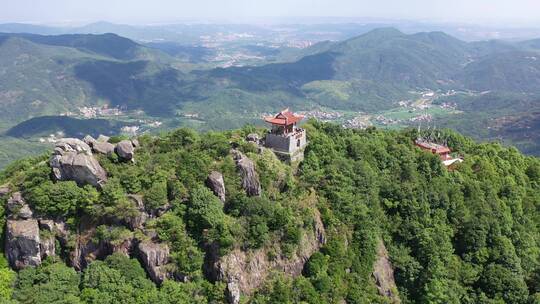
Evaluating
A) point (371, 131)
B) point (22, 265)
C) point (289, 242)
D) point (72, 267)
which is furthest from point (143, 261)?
point (371, 131)

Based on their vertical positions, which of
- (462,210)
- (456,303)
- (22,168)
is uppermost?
(22,168)

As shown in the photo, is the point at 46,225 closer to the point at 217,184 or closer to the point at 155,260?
the point at 155,260

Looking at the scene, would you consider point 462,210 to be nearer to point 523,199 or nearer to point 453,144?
point 523,199

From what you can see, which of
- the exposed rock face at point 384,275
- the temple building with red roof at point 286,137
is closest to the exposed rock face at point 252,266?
the exposed rock face at point 384,275

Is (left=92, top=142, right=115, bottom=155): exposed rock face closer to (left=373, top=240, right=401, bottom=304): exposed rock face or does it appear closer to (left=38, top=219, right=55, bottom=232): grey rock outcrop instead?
(left=38, top=219, right=55, bottom=232): grey rock outcrop

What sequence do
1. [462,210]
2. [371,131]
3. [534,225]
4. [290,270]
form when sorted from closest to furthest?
[290,270], [462,210], [534,225], [371,131]
